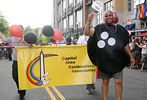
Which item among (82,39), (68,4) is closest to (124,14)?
(82,39)

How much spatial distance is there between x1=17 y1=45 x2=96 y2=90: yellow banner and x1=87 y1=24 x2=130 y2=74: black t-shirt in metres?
0.94

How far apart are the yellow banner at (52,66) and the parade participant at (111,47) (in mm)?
900

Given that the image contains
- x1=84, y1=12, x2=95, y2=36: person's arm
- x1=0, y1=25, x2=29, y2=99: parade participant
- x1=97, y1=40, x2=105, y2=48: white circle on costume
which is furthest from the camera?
x1=0, y1=25, x2=29, y2=99: parade participant

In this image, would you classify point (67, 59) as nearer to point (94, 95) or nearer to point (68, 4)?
point (94, 95)

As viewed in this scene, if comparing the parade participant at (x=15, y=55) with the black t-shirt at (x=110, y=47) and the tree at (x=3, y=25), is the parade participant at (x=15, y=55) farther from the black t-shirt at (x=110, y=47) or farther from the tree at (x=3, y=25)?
the tree at (x=3, y=25)

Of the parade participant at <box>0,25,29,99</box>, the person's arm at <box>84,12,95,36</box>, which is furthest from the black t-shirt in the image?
the parade participant at <box>0,25,29,99</box>

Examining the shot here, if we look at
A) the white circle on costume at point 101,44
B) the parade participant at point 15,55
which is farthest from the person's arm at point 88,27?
the parade participant at point 15,55

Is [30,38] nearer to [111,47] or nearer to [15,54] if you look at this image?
[15,54]

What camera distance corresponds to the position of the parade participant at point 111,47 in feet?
12.2

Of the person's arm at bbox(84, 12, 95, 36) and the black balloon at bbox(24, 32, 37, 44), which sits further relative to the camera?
the black balloon at bbox(24, 32, 37, 44)

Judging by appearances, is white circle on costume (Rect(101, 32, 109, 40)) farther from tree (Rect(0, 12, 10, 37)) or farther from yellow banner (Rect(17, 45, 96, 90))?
tree (Rect(0, 12, 10, 37))

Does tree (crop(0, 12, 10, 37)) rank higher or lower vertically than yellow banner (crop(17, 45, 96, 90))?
higher

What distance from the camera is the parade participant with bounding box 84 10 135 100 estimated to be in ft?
12.2

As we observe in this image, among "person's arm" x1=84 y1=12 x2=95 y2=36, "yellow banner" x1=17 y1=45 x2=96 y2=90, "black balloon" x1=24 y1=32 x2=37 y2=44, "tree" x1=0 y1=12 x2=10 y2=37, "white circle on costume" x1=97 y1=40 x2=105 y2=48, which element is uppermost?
"tree" x1=0 y1=12 x2=10 y2=37
